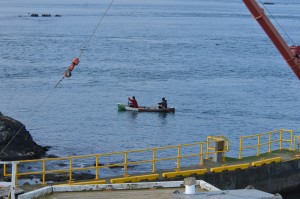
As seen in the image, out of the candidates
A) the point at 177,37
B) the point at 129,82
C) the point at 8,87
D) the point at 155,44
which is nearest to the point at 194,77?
the point at 129,82

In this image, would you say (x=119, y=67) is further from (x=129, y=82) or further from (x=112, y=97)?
(x=112, y=97)

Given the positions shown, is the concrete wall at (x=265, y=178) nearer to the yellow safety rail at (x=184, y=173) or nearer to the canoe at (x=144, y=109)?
the yellow safety rail at (x=184, y=173)

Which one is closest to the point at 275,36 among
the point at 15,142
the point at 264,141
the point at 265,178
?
the point at 265,178

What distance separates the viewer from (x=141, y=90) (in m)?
86.2

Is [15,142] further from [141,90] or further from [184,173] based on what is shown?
[141,90]

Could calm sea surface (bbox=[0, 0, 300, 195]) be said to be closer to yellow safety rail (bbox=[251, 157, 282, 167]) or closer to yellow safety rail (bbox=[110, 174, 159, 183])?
yellow safety rail (bbox=[251, 157, 282, 167])

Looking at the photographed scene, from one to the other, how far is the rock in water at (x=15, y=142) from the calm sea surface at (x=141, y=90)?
4355mm

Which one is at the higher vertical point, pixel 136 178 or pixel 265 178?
pixel 265 178

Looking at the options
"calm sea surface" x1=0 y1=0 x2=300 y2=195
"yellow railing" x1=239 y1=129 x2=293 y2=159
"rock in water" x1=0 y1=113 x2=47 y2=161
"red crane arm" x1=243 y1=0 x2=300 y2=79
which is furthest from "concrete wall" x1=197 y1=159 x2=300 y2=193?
"calm sea surface" x1=0 y1=0 x2=300 y2=195

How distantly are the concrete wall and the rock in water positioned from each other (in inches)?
723

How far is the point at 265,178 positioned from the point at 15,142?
2053 centimetres

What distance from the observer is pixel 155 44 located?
14238cm

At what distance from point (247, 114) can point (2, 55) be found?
56225 millimetres

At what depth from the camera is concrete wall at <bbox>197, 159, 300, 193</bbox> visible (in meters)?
33.5
